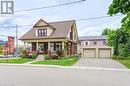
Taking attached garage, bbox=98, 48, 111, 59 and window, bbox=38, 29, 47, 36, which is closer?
window, bbox=38, 29, 47, 36

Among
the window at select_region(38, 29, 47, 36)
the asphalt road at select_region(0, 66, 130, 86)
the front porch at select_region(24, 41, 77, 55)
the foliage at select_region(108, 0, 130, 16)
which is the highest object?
the window at select_region(38, 29, 47, 36)

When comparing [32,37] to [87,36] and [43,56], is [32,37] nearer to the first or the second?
[43,56]

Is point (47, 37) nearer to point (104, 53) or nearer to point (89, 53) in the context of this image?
point (89, 53)

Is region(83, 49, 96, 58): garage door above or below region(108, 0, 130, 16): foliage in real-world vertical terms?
below

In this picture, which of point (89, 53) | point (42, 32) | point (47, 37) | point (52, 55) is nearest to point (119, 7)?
point (52, 55)

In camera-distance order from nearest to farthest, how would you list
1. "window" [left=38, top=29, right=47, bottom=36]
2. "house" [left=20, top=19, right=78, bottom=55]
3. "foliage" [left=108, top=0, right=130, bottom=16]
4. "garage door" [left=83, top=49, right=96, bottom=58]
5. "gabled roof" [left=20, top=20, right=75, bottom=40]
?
"foliage" [left=108, top=0, right=130, bottom=16] < "house" [left=20, top=19, right=78, bottom=55] < "gabled roof" [left=20, top=20, right=75, bottom=40] < "window" [left=38, top=29, right=47, bottom=36] < "garage door" [left=83, top=49, right=96, bottom=58]

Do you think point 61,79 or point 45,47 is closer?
point 61,79

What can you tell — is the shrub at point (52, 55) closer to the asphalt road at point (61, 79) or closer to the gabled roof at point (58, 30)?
the gabled roof at point (58, 30)

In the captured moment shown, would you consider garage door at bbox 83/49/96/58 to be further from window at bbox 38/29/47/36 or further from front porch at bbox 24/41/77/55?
window at bbox 38/29/47/36

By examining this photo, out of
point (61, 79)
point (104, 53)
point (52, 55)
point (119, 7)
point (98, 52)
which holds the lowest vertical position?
point (61, 79)

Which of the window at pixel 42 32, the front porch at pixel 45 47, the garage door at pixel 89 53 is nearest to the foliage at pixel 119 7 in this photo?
the front porch at pixel 45 47

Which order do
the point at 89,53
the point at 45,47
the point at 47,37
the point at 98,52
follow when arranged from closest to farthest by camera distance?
the point at 47,37, the point at 45,47, the point at 98,52, the point at 89,53

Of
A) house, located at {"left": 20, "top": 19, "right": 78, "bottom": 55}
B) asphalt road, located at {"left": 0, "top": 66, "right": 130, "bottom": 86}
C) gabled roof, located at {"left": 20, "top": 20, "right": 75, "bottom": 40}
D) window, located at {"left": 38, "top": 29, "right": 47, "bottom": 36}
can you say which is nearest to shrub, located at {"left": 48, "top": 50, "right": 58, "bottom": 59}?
house, located at {"left": 20, "top": 19, "right": 78, "bottom": 55}

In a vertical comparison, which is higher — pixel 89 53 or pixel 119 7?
pixel 119 7
